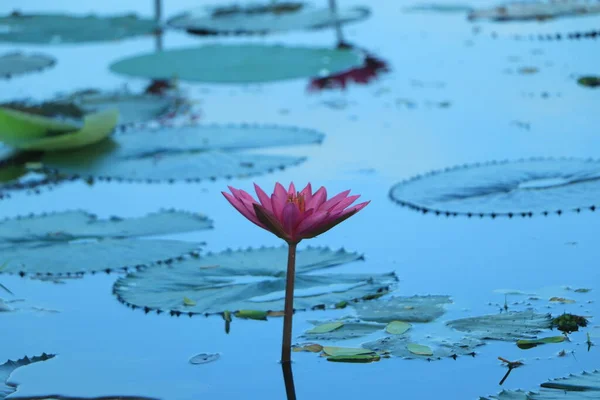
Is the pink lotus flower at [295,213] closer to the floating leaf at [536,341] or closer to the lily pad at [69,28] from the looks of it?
the floating leaf at [536,341]

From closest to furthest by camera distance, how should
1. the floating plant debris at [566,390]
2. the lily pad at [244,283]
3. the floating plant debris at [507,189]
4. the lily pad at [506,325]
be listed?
the floating plant debris at [566,390] → the lily pad at [506,325] → the lily pad at [244,283] → the floating plant debris at [507,189]

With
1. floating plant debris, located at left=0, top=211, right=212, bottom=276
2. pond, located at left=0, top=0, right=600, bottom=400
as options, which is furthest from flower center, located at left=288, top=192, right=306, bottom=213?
floating plant debris, located at left=0, top=211, right=212, bottom=276

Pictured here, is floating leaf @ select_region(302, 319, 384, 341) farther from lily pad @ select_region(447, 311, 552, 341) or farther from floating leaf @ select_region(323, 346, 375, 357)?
lily pad @ select_region(447, 311, 552, 341)

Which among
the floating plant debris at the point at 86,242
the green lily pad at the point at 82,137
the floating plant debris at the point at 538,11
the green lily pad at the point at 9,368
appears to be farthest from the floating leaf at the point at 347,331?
the floating plant debris at the point at 538,11

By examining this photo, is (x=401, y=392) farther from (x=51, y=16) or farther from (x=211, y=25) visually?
(x=51, y=16)

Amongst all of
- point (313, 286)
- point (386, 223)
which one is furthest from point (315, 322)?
point (386, 223)

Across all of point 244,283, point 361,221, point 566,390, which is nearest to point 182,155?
point 361,221

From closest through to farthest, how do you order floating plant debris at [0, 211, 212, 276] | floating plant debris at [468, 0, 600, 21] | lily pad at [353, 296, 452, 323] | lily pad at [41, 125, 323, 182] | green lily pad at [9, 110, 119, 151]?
lily pad at [353, 296, 452, 323] → floating plant debris at [0, 211, 212, 276] → lily pad at [41, 125, 323, 182] → green lily pad at [9, 110, 119, 151] → floating plant debris at [468, 0, 600, 21]
